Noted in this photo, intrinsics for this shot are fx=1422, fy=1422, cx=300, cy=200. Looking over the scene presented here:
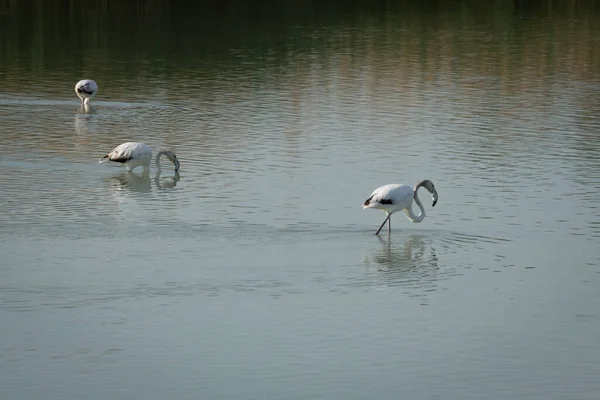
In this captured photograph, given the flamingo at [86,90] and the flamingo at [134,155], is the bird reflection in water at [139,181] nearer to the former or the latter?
the flamingo at [134,155]

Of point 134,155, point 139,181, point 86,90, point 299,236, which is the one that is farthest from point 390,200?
point 86,90

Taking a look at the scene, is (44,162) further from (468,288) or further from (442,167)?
(468,288)

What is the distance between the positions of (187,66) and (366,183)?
17.9 m

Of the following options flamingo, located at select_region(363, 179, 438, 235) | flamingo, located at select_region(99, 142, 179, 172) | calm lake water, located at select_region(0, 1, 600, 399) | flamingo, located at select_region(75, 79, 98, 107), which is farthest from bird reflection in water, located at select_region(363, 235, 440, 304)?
flamingo, located at select_region(75, 79, 98, 107)

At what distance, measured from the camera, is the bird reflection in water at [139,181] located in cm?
2205

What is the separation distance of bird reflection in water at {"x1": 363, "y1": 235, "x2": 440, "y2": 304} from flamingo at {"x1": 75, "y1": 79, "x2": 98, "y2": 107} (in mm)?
14359

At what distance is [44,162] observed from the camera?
78.8 ft

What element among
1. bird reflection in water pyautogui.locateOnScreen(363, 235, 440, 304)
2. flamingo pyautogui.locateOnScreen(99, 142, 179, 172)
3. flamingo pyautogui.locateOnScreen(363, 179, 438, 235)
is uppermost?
flamingo pyautogui.locateOnScreen(363, 179, 438, 235)

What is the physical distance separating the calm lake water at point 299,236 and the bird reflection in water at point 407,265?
38 millimetres

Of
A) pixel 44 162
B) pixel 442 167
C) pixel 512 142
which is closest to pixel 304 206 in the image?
pixel 442 167

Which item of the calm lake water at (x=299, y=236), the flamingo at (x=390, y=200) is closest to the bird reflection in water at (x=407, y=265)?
the calm lake water at (x=299, y=236)

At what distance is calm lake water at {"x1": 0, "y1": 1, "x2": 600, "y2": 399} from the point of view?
525 inches

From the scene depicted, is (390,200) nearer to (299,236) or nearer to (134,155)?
(299,236)

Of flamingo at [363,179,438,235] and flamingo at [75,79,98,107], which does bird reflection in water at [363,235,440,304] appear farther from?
flamingo at [75,79,98,107]
